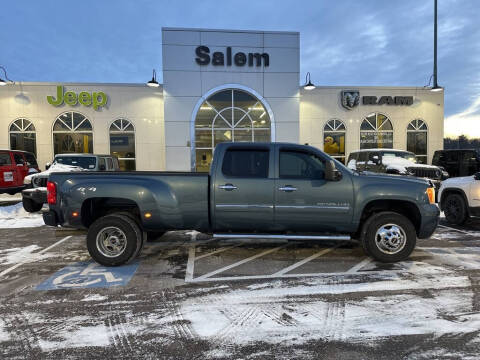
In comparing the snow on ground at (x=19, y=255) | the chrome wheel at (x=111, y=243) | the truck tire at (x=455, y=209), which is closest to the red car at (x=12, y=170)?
the snow on ground at (x=19, y=255)

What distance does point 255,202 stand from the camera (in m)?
4.90

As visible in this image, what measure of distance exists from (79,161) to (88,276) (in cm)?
666

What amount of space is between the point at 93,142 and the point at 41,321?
16.1 m

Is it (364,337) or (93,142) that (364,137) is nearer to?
(93,142)

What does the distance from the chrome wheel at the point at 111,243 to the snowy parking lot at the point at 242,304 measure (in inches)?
10.7

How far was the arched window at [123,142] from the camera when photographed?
1769cm

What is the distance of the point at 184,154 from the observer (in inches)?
667

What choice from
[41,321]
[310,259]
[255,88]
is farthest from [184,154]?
[41,321]

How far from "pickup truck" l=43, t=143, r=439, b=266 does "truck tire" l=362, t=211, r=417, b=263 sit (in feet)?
0.05

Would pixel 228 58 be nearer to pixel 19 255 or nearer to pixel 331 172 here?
pixel 331 172

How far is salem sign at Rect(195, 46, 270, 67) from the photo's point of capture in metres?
16.6

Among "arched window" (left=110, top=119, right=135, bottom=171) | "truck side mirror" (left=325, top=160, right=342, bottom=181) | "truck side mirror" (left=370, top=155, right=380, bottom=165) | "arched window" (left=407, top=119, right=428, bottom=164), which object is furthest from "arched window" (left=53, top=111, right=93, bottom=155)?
"arched window" (left=407, top=119, right=428, bottom=164)

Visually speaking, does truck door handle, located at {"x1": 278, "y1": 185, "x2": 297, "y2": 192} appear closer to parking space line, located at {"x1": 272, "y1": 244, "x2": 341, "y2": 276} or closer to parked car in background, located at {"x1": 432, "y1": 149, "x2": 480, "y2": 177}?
parking space line, located at {"x1": 272, "y1": 244, "x2": 341, "y2": 276}

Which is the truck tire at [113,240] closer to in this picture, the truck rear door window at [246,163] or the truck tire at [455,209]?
the truck rear door window at [246,163]
